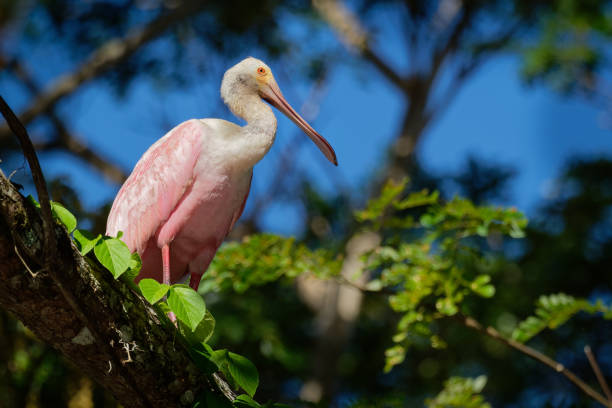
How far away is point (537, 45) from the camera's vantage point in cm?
1120

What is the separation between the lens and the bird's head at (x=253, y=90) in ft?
13.0

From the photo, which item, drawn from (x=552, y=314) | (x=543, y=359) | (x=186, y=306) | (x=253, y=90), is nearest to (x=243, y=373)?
(x=186, y=306)

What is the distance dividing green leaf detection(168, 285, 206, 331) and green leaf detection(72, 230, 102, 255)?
1.03 feet

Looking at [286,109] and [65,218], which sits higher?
[286,109]

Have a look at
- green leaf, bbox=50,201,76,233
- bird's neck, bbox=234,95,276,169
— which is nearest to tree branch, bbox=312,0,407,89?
bird's neck, bbox=234,95,276,169

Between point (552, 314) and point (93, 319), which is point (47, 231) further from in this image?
point (552, 314)

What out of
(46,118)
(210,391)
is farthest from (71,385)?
(46,118)

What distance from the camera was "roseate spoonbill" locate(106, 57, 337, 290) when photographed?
356cm

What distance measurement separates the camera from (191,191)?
3.59 meters

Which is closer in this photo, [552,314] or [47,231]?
[47,231]

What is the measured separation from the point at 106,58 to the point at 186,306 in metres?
8.62

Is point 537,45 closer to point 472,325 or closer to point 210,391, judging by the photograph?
point 472,325

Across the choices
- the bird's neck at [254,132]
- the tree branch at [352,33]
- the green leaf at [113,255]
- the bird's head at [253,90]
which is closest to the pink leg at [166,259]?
the bird's neck at [254,132]

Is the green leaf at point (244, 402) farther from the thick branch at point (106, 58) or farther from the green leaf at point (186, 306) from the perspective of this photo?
the thick branch at point (106, 58)
